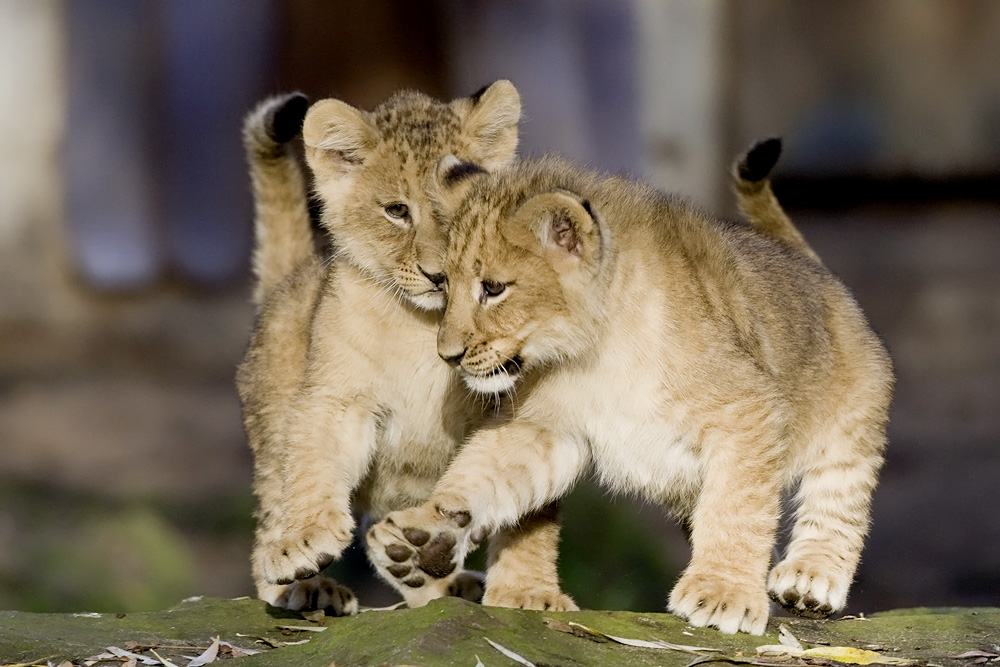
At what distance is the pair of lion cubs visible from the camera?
11.1ft

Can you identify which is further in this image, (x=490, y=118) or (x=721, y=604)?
(x=490, y=118)

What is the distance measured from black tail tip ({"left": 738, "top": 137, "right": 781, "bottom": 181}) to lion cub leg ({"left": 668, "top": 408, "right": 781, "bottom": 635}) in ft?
4.07

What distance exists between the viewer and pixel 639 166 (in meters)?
7.01

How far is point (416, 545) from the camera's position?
10.9 feet

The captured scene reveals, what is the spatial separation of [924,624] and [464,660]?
149 cm

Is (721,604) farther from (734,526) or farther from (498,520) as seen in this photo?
(498,520)

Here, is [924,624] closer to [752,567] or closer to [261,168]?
[752,567]

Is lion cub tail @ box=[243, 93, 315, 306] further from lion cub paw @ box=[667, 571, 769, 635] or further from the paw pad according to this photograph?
lion cub paw @ box=[667, 571, 769, 635]

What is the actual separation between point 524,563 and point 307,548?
25.7 inches

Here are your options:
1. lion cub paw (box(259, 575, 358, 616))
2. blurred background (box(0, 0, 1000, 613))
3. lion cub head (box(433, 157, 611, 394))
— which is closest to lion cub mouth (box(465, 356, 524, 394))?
lion cub head (box(433, 157, 611, 394))

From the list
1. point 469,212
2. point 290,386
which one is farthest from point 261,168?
point 469,212

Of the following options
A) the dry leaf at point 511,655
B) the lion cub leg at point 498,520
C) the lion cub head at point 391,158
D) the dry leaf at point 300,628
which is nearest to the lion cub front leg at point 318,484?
the dry leaf at point 300,628

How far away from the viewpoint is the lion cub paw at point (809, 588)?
377 centimetres

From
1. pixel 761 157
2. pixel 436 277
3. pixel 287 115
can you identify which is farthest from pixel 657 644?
pixel 287 115
